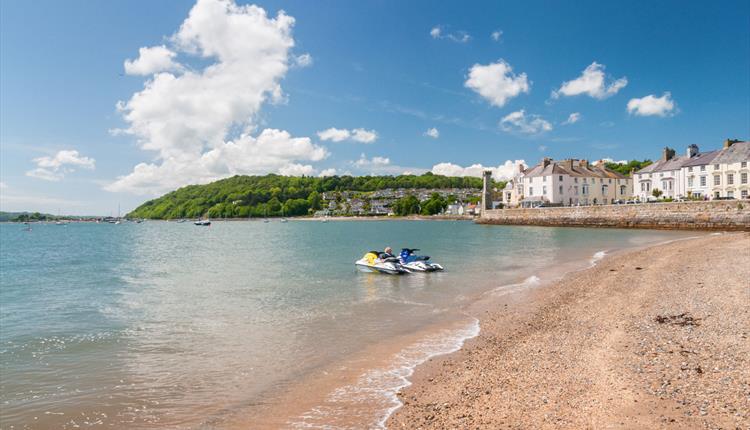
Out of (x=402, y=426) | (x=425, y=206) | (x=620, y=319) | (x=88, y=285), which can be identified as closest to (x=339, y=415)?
(x=402, y=426)

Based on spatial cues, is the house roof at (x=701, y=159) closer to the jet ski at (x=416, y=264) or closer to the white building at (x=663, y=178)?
the white building at (x=663, y=178)

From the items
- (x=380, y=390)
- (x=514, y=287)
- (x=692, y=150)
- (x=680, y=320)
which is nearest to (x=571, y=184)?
(x=692, y=150)

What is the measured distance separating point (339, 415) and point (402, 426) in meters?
1.21

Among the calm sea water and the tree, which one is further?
the tree

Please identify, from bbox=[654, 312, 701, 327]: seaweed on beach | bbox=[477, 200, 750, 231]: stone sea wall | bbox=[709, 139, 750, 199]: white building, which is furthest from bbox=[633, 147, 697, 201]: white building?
bbox=[654, 312, 701, 327]: seaweed on beach

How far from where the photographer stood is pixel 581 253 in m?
31.2

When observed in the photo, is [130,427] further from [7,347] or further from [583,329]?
[583,329]

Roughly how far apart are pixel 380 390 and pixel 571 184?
8269 centimetres

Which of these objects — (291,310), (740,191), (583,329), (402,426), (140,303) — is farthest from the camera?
(740,191)

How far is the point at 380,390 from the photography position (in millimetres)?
7551

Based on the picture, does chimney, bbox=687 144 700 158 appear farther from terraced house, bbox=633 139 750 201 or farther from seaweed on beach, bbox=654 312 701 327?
seaweed on beach, bbox=654 312 701 327

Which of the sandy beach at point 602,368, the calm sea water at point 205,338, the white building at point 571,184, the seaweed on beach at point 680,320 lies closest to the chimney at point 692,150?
the white building at point 571,184

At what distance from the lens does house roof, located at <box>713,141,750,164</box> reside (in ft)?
181

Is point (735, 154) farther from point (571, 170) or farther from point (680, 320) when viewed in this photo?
point (680, 320)
